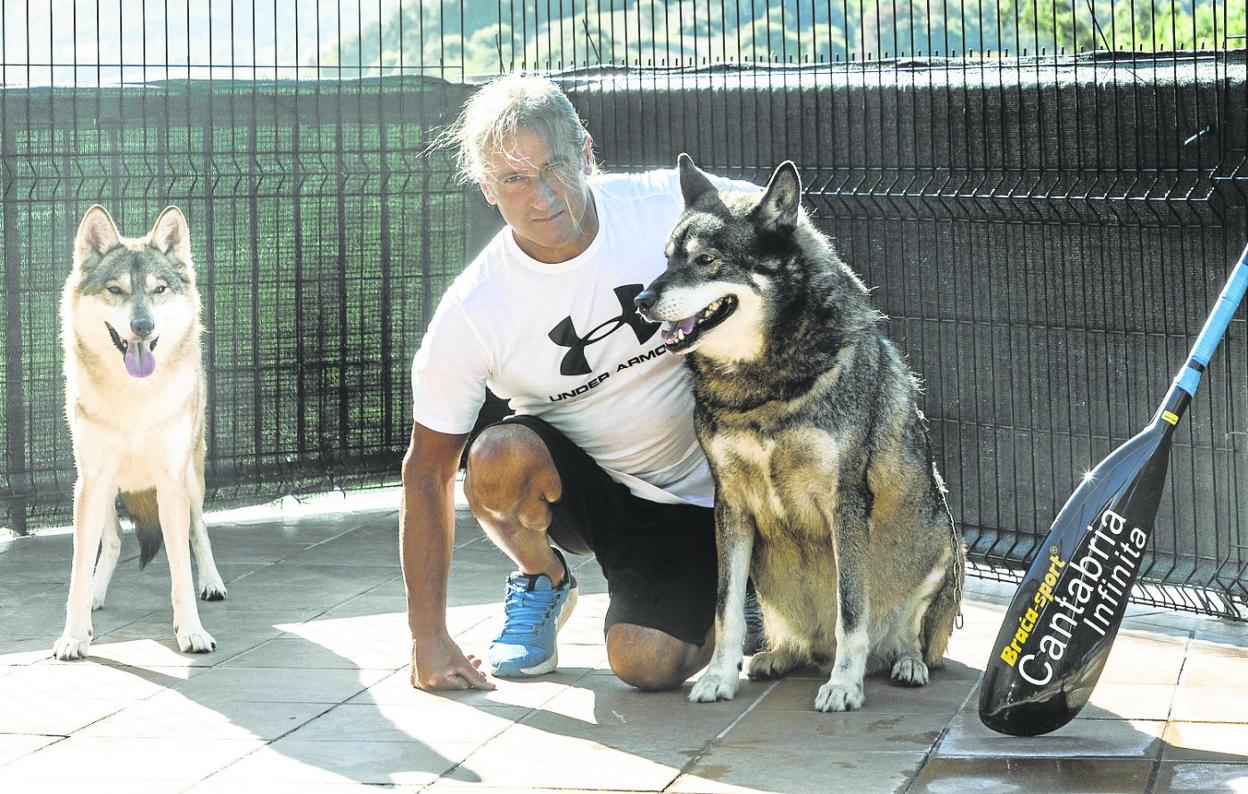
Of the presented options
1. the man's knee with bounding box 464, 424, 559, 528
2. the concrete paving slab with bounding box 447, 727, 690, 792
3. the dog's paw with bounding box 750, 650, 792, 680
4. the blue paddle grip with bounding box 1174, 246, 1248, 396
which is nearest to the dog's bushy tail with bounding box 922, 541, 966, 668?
the dog's paw with bounding box 750, 650, 792, 680

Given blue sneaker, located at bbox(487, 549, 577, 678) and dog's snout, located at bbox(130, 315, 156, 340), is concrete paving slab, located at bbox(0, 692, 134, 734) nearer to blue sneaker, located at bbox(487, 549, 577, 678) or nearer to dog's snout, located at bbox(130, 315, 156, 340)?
blue sneaker, located at bbox(487, 549, 577, 678)

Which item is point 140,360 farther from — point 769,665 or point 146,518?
point 769,665

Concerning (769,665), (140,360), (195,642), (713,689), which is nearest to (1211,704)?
A: (769,665)

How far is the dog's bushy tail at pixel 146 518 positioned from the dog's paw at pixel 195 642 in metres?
0.67

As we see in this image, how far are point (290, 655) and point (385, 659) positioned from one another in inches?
12.6

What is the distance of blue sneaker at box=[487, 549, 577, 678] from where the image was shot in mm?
4504

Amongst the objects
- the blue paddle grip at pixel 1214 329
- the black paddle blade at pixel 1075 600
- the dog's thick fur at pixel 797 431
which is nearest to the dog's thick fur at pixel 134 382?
the dog's thick fur at pixel 797 431

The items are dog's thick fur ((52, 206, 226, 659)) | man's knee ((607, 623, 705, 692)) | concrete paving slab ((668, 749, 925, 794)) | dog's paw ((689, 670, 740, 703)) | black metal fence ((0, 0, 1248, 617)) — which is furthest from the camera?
black metal fence ((0, 0, 1248, 617))

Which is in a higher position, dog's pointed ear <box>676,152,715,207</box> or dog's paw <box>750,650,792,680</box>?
dog's pointed ear <box>676,152,715,207</box>

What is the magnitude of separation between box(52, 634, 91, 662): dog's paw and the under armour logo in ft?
5.78

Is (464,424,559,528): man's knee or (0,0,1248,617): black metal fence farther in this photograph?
(0,0,1248,617): black metal fence

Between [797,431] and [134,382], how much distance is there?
2294 mm

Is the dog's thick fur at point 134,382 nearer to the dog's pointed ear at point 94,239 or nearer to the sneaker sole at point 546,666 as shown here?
the dog's pointed ear at point 94,239

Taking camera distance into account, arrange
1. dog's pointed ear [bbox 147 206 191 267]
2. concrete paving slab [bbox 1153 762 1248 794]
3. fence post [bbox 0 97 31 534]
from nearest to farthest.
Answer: concrete paving slab [bbox 1153 762 1248 794], dog's pointed ear [bbox 147 206 191 267], fence post [bbox 0 97 31 534]
